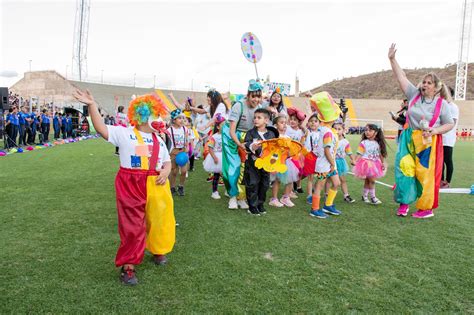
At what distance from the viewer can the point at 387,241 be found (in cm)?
419

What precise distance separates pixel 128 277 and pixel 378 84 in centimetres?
8258

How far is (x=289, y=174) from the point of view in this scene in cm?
589

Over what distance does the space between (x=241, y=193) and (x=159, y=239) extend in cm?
243

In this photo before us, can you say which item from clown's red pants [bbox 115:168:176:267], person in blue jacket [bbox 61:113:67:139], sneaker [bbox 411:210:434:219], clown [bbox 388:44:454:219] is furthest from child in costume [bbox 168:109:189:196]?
person in blue jacket [bbox 61:113:67:139]

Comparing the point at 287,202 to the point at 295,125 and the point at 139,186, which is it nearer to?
the point at 295,125

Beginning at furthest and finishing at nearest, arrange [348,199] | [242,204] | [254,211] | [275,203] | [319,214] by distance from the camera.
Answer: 1. [348,199]
2. [275,203]
3. [242,204]
4. [254,211]
5. [319,214]

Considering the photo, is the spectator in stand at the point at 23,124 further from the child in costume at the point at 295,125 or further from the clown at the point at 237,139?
the child in costume at the point at 295,125

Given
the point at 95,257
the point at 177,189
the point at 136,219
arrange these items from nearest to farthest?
the point at 136,219, the point at 95,257, the point at 177,189

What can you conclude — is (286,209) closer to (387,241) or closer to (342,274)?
(387,241)

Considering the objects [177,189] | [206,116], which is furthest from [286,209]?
[206,116]

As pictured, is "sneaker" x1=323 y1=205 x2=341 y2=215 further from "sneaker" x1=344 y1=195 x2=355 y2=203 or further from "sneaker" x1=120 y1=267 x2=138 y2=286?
"sneaker" x1=120 y1=267 x2=138 y2=286

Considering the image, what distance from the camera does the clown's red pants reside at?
10.2 ft

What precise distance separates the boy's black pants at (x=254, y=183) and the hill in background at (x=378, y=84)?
229 ft

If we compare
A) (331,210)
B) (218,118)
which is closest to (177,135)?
(218,118)
